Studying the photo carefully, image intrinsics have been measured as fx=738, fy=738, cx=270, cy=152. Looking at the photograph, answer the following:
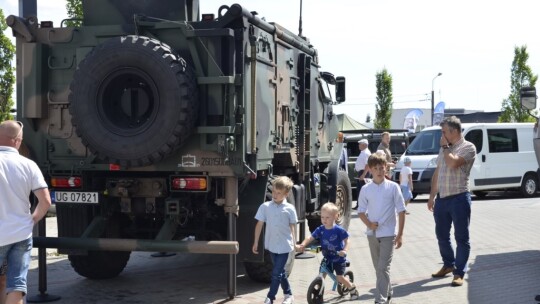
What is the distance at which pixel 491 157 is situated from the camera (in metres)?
20.8

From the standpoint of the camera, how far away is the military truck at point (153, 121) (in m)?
7.26

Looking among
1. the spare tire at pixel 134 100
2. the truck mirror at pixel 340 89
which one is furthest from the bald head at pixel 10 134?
the truck mirror at pixel 340 89

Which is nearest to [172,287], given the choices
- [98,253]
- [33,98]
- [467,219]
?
[98,253]

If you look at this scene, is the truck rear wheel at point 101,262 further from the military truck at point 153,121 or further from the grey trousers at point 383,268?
the grey trousers at point 383,268

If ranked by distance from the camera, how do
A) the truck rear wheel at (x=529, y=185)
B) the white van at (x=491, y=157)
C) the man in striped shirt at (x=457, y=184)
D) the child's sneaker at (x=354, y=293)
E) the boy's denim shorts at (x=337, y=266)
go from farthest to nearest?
1. the truck rear wheel at (x=529, y=185)
2. the white van at (x=491, y=157)
3. the man in striped shirt at (x=457, y=184)
4. the child's sneaker at (x=354, y=293)
5. the boy's denim shorts at (x=337, y=266)

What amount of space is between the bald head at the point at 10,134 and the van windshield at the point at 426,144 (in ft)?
51.9

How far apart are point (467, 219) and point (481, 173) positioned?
12.9 metres

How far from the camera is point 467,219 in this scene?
836 cm

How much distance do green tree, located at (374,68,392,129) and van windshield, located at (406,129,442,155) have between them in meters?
25.7

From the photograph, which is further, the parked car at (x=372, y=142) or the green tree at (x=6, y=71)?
the green tree at (x=6, y=71)

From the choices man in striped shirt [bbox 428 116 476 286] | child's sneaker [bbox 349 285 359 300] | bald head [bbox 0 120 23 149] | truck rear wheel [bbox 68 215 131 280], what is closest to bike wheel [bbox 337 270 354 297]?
child's sneaker [bbox 349 285 359 300]

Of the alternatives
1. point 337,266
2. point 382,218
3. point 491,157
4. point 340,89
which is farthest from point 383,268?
point 491,157

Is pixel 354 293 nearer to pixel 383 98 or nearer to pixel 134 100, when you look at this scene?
pixel 134 100

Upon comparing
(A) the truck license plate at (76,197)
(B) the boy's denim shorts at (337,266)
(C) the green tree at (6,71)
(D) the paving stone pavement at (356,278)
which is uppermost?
(C) the green tree at (6,71)
